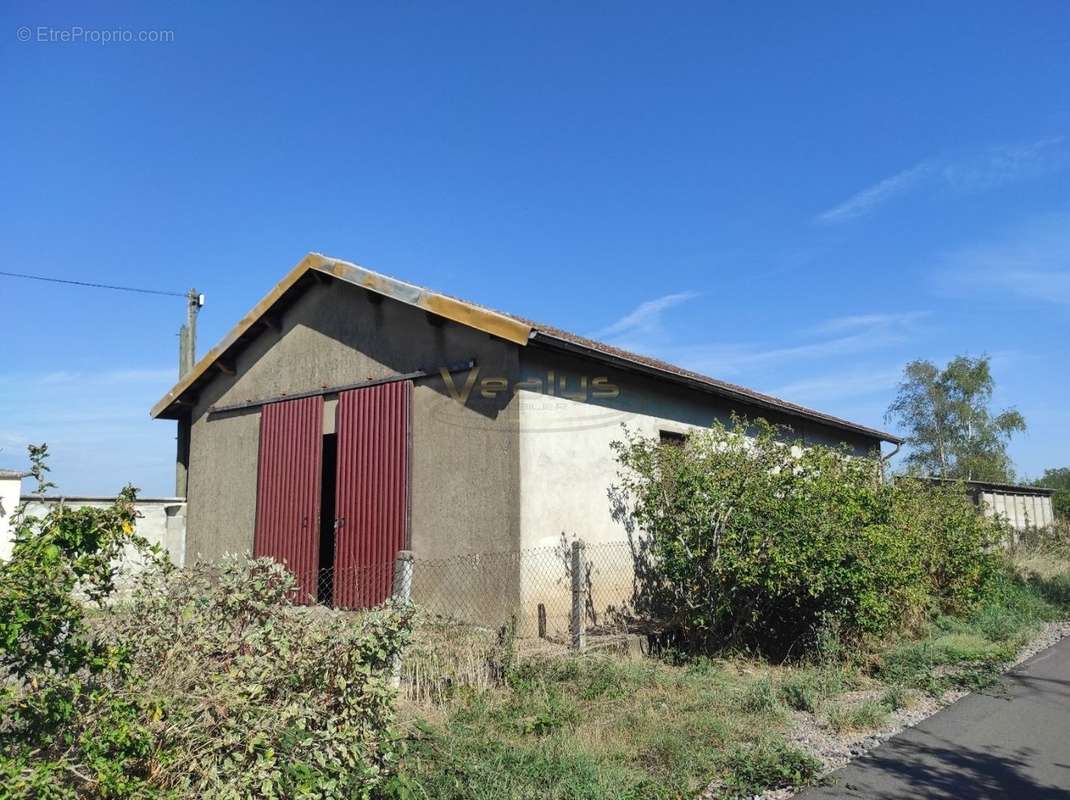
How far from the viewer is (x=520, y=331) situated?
8.02 meters

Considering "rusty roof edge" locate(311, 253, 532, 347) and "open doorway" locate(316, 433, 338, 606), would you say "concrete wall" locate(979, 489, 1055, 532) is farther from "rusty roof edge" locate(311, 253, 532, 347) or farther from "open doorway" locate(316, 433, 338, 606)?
"open doorway" locate(316, 433, 338, 606)

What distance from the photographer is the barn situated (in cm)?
864

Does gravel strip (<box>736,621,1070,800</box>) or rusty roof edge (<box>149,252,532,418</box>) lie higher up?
rusty roof edge (<box>149,252,532,418</box>)

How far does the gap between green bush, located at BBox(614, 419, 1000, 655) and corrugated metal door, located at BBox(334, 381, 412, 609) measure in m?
2.97

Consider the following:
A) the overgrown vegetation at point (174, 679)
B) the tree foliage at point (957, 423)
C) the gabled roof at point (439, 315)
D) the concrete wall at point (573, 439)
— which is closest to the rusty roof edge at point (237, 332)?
the gabled roof at point (439, 315)

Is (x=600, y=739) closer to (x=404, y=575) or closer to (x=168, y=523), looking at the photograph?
(x=404, y=575)

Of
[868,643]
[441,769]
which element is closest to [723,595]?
[868,643]

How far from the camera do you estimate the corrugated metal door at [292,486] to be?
419 inches

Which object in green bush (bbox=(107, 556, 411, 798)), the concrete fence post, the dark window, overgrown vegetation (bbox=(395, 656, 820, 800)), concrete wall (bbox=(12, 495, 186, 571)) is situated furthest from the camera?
concrete wall (bbox=(12, 495, 186, 571))

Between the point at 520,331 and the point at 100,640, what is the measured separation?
17.3ft

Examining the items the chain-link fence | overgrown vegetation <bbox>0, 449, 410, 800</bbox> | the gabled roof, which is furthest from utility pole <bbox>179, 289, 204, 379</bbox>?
overgrown vegetation <bbox>0, 449, 410, 800</bbox>

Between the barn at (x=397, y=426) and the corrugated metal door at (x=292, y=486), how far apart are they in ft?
0.08

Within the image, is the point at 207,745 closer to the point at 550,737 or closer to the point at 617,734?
the point at 550,737

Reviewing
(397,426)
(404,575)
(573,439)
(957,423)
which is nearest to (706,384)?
(573,439)
